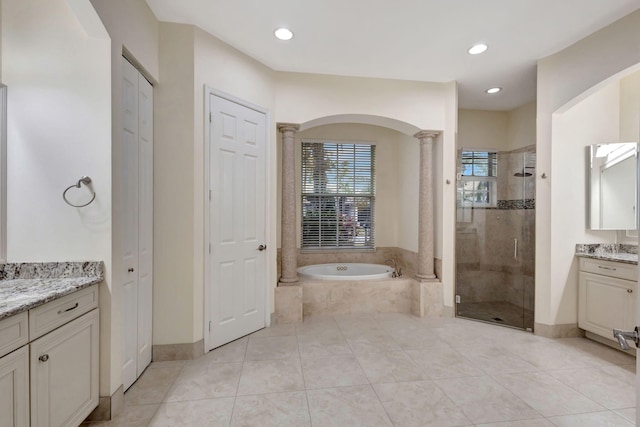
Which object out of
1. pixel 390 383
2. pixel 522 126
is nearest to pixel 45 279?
pixel 390 383

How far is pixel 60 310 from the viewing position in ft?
4.98

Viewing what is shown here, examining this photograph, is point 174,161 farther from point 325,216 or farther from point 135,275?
point 325,216

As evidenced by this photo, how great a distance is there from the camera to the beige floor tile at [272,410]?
1.85 metres

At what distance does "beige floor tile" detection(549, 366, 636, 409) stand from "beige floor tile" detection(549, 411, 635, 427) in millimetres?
128

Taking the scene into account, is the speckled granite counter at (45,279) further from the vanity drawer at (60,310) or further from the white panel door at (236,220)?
the white panel door at (236,220)

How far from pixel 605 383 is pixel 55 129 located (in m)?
4.15

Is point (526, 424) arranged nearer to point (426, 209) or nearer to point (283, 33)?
point (426, 209)

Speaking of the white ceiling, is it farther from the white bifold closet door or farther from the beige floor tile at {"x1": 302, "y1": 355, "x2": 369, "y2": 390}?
the beige floor tile at {"x1": 302, "y1": 355, "x2": 369, "y2": 390}

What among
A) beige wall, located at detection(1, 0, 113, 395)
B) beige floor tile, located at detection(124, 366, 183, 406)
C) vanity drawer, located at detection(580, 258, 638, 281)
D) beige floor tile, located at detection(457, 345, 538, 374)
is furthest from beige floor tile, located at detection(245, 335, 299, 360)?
vanity drawer, located at detection(580, 258, 638, 281)

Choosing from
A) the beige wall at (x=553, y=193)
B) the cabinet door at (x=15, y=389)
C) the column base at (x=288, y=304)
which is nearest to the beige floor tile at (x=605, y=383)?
the beige wall at (x=553, y=193)

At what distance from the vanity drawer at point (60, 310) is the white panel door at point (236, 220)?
3.53 feet

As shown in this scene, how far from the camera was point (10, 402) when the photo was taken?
4.09ft

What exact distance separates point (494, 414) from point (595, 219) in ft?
7.76

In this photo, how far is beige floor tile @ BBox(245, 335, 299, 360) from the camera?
8.85 feet
